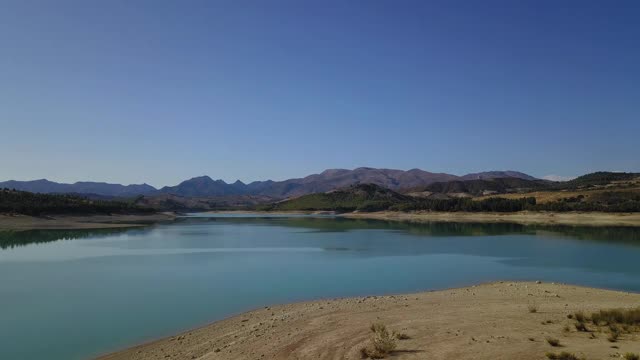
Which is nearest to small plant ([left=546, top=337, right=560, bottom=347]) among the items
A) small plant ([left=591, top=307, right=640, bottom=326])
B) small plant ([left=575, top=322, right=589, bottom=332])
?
small plant ([left=575, top=322, right=589, bottom=332])

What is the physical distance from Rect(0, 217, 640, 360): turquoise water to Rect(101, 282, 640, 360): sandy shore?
2.90 metres

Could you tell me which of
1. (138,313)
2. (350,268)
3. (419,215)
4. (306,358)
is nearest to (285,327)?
(306,358)

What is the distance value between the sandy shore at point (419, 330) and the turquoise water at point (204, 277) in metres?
2.90

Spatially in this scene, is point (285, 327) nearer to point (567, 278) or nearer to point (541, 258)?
point (567, 278)

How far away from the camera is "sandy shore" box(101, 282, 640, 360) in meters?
13.2

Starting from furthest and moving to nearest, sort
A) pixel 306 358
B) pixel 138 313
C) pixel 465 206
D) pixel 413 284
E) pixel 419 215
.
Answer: pixel 419 215 → pixel 465 206 → pixel 413 284 → pixel 138 313 → pixel 306 358

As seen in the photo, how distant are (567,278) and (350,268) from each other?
46.7 ft

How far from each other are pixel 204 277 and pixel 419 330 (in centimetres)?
2031

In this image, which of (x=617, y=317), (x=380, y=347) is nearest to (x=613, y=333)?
(x=617, y=317)

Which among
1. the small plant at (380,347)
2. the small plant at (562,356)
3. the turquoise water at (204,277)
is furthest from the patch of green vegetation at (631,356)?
the turquoise water at (204,277)

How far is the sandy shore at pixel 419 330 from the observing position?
1321 centimetres

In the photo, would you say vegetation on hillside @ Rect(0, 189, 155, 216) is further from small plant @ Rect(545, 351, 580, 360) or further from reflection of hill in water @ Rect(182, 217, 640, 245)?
small plant @ Rect(545, 351, 580, 360)

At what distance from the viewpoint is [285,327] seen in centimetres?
1744

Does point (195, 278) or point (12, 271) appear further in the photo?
point (12, 271)
